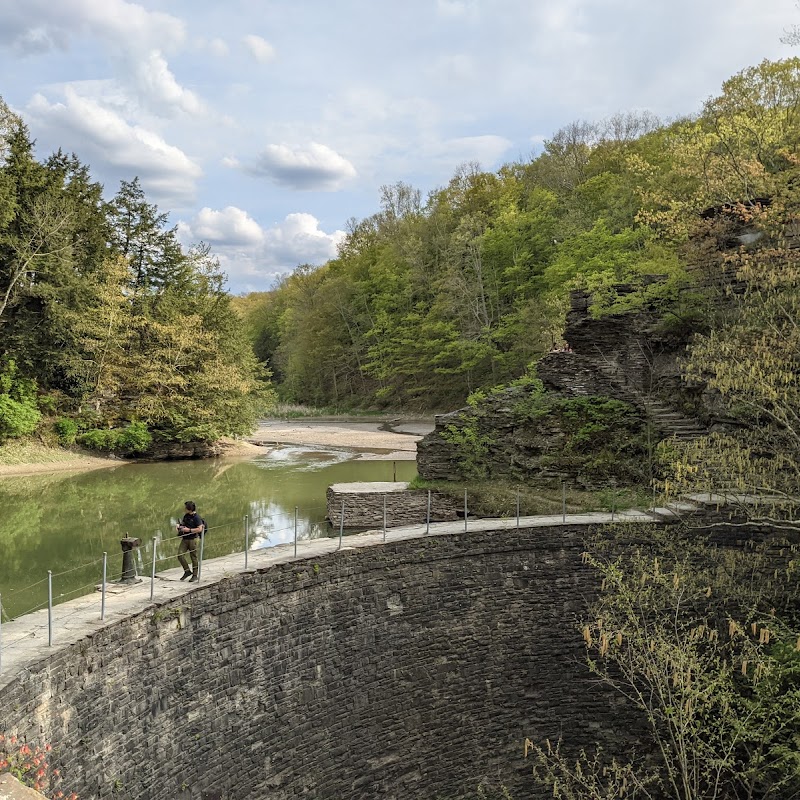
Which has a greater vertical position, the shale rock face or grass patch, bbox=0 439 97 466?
the shale rock face

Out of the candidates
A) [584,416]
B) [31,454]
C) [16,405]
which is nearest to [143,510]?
[31,454]

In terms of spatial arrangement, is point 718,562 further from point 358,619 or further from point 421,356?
point 421,356

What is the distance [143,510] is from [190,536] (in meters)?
12.1

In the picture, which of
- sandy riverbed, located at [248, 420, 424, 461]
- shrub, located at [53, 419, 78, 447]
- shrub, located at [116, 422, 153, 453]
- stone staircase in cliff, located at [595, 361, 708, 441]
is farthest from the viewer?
sandy riverbed, located at [248, 420, 424, 461]

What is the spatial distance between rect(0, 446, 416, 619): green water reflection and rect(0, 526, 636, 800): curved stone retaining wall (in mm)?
2159

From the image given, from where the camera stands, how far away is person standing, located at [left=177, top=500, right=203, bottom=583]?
29.7 ft

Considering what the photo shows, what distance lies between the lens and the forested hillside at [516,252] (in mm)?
16438

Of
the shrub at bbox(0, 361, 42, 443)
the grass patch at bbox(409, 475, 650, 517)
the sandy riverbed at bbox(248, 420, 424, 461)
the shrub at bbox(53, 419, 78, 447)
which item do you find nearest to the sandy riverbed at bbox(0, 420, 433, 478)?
the sandy riverbed at bbox(248, 420, 424, 461)

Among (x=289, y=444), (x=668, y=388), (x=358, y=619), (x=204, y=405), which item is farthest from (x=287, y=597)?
(x=289, y=444)

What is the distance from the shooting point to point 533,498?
1559 centimetres

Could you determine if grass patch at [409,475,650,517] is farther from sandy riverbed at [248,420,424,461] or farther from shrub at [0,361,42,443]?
shrub at [0,361,42,443]

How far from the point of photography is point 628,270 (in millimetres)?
20250

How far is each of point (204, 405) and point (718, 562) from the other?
1020 inches

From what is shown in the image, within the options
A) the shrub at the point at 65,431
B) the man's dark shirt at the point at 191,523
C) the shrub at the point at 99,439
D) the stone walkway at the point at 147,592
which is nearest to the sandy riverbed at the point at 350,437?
the shrub at the point at 99,439
